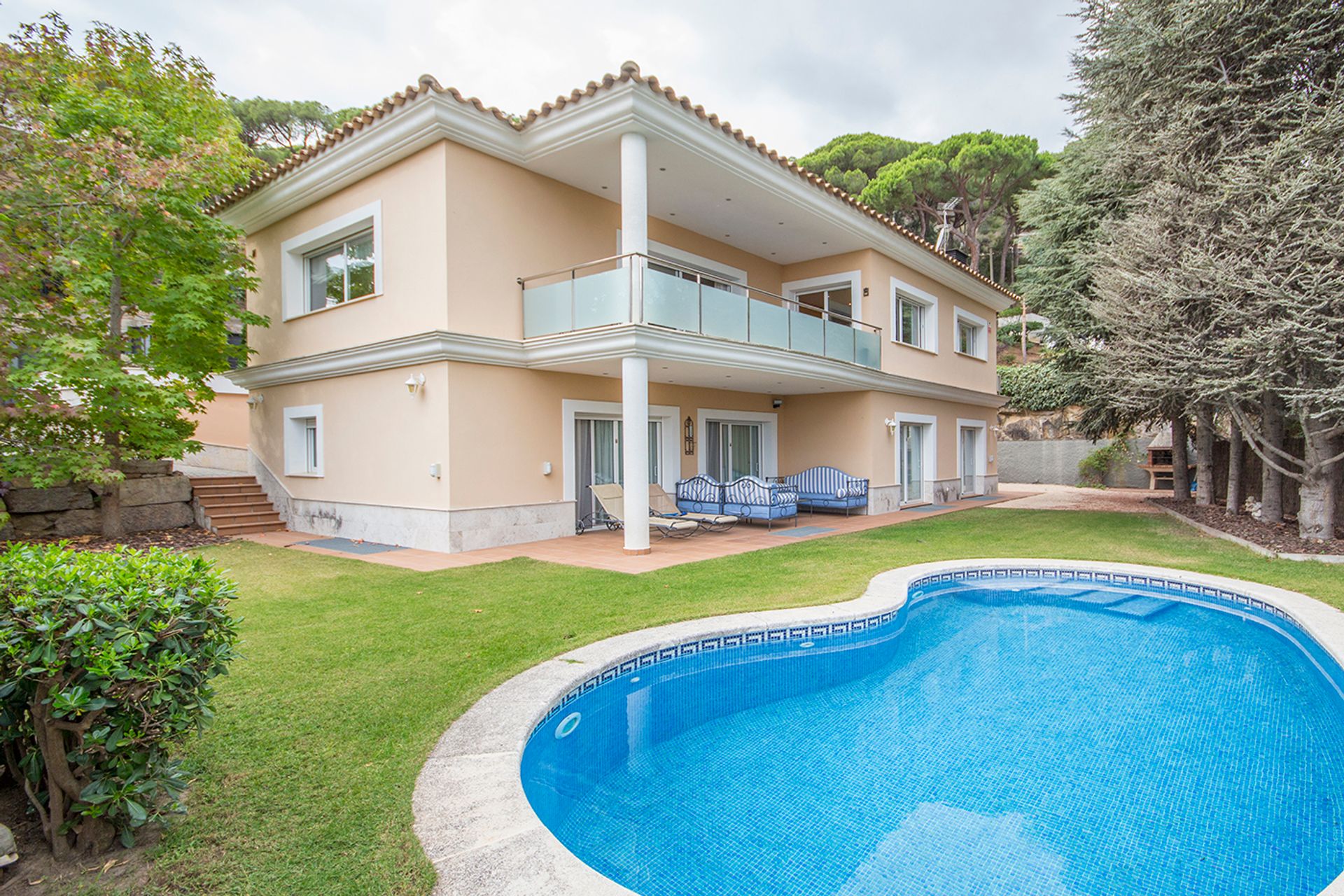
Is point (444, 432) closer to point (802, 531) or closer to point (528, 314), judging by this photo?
point (528, 314)

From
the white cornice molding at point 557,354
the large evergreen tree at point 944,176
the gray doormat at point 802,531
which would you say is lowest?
the gray doormat at point 802,531

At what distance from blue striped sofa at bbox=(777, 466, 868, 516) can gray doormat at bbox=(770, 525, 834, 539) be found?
1.42 metres

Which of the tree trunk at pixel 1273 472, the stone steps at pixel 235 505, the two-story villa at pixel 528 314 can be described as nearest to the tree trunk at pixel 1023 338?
the two-story villa at pixel 528 314

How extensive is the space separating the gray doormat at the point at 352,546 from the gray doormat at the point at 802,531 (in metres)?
6.99

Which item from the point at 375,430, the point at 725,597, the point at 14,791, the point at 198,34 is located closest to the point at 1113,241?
the point at 725,597

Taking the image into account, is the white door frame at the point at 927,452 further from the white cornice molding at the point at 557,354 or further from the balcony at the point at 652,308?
the balcony at the point at 652,308

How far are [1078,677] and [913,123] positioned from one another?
40596 millimetres

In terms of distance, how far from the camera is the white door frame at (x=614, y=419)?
12.6 metres

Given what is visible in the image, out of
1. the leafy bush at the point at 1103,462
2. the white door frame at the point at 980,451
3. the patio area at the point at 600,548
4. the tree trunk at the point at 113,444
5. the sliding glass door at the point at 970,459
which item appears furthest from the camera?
the leafy bush at the point at 1103,462

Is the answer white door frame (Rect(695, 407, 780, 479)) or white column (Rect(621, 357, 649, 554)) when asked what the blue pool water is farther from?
white door frame (Rect(695, 407, 780, 479))

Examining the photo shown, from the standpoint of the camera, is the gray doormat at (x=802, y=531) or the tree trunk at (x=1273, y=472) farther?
the gray doormat at (x=802, y=531)

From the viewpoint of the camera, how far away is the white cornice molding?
10.5 meters

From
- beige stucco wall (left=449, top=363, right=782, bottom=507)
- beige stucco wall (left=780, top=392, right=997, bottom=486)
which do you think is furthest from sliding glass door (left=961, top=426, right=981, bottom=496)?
beige stucco wall (left=449, top=363, right=782, bottom=507)

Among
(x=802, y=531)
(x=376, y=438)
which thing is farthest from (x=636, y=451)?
(x=376, y=438)
